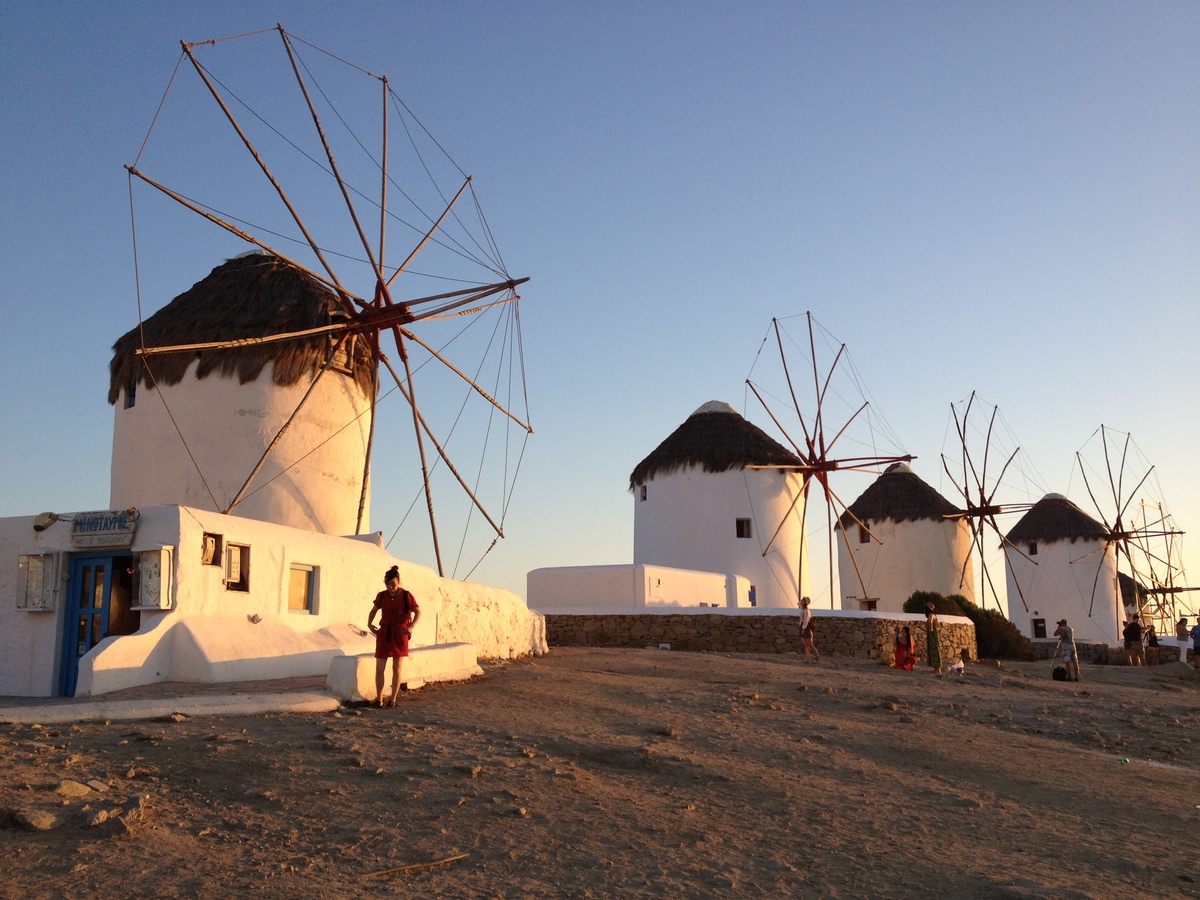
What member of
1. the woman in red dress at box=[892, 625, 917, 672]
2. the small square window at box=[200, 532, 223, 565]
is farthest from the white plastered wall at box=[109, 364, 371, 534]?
the woman in red dress at box=[892, 625, 917, 672]

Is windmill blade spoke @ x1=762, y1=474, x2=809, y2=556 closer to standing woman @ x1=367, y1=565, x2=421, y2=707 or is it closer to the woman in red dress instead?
the woman in red dress

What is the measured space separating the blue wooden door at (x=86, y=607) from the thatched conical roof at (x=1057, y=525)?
35054 mm

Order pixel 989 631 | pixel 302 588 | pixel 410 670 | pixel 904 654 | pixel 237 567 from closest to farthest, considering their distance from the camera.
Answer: pixel 410 670, pixel 237 567, pixel 302 588, pixel 904 654, pixel 989 631

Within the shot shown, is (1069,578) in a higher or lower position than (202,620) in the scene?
higher

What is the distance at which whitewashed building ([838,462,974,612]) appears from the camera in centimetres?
3400

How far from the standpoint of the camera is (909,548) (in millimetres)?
34312

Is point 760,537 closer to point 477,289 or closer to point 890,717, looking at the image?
point 477,289

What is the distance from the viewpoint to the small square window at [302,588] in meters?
11.1

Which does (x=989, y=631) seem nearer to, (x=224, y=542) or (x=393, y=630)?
(x=224, y=542)

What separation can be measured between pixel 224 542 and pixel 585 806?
5.92 m

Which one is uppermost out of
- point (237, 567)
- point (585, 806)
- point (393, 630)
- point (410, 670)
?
point (237, 567)

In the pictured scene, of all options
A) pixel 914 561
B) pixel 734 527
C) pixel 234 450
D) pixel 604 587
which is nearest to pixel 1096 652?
pixel 914 561

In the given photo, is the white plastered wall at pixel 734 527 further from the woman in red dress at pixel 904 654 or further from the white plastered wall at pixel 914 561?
the woman in red dress at pixel 904 654

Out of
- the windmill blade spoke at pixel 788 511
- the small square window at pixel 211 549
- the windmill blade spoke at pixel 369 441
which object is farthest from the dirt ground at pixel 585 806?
the windmill blade spoke at pixel 788 511
